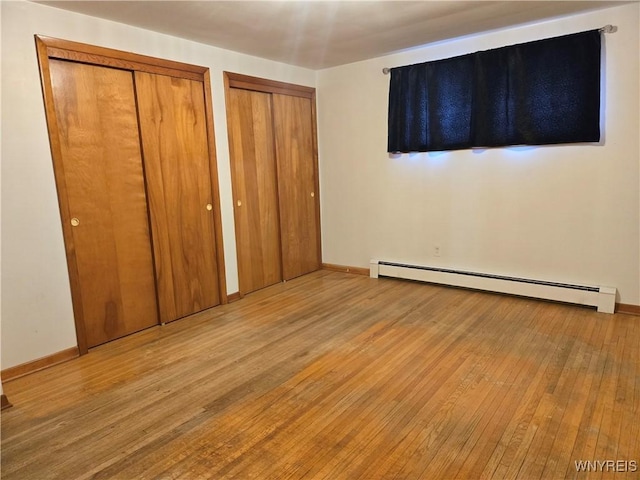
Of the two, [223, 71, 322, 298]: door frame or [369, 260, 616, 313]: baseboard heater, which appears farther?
[223, 71, 322, 298]: door frame

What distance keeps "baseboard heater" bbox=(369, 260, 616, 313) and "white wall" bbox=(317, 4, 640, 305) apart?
9 cm

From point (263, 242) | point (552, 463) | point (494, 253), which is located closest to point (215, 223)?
point (263, 242)

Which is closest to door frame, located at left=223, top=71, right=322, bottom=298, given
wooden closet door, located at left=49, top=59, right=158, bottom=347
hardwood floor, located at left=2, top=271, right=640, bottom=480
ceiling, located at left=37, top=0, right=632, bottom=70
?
ceiling, located at left=37, top=0, right=632, bottom=70

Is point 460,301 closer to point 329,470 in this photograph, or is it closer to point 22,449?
point 329,470

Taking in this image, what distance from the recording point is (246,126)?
13.8ft

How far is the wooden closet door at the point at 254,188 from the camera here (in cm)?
411

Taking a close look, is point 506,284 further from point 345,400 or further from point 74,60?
point 74,60

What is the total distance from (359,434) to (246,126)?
322cm

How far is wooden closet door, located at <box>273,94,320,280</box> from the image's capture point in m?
4.61

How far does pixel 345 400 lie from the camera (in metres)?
2.29

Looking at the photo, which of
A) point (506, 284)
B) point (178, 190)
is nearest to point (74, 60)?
point (178, 190)

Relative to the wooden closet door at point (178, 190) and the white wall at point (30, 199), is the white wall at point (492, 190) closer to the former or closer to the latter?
the wooden closet door at point (178, 190)
